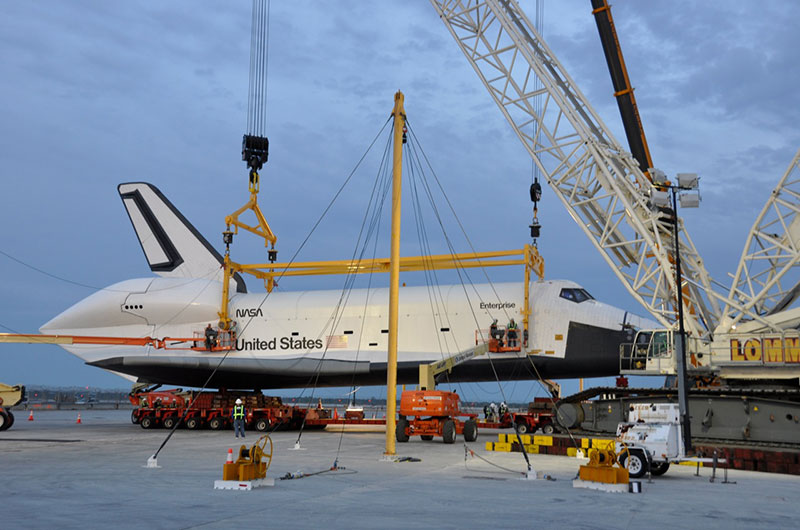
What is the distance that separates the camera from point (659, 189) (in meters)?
25.8

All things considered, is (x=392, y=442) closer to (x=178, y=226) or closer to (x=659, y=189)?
(x=659, y=189)

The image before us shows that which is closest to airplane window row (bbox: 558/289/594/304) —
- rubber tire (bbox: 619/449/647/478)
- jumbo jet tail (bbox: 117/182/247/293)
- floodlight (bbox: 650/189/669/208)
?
floodlight (bbox: 650/189/669/208)

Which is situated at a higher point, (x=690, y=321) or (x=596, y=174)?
(x=596, y=174)

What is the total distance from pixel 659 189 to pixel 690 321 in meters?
5.19

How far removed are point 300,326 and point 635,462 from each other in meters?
19.5

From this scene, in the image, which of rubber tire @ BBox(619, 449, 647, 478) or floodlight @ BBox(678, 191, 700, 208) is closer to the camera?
rubber tire @ BBox(619, 449, 647, 478)

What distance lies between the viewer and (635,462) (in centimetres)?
1395

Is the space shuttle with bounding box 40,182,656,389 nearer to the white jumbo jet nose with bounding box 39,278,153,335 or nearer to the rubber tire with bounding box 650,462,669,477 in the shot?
the white jumbo jet nose with bounding box 39,278,153,335

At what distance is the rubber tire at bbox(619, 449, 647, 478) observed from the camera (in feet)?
45.3

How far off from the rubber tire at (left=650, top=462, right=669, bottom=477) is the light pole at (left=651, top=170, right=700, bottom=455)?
5.83 feet

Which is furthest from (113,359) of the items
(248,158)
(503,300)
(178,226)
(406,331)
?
(503,300)

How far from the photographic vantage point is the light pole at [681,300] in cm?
1705

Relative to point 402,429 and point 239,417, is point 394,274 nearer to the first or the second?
point 402,429

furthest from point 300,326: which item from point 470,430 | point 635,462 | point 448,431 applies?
point 635,462
